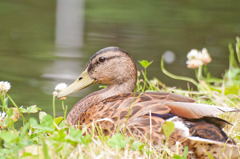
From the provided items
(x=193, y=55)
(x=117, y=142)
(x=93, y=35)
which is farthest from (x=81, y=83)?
(x=93, y=35)

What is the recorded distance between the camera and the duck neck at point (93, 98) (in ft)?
11.5

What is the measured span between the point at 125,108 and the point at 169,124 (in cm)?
40

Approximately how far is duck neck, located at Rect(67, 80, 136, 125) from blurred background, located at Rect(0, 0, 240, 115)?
1193 mm

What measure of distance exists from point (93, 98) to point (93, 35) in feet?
21.1

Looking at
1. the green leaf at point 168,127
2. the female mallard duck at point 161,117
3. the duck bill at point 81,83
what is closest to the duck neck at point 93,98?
the female mallard duck at point 161,117

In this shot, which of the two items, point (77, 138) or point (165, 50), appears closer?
point (77, 138)

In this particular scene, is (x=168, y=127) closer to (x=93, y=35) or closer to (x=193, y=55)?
(x=193, y=55)

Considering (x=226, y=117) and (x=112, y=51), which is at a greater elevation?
(x=112, y=51)

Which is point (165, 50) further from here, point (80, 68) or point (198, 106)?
point (198, 106)

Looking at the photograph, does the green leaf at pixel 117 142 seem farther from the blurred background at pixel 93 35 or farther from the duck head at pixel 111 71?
the blurred background at pixel 93 35

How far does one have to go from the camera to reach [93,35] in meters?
9.96

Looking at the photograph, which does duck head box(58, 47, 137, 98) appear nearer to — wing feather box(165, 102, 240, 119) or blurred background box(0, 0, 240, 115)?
wing feather box(165, 102, 240, 119)

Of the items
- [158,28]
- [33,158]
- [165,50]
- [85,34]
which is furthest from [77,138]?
[158,28]

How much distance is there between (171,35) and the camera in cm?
1030
